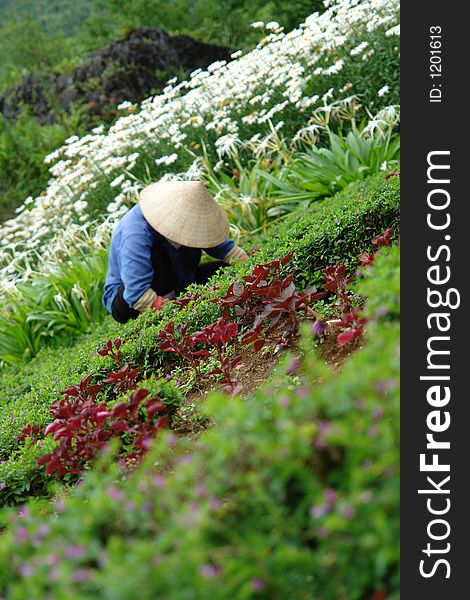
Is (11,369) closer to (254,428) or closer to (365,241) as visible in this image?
(365,241)

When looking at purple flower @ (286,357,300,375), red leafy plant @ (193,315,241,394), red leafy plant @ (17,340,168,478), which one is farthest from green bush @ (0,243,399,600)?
red leafy plant @ (193,315,241,394)

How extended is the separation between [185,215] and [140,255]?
401 mm

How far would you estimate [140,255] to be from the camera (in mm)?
4301

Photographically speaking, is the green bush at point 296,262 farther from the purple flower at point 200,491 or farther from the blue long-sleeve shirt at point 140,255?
the purple flower at point 200,491

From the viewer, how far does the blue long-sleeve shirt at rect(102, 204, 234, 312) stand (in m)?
4.31

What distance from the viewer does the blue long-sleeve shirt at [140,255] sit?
14.1 feet

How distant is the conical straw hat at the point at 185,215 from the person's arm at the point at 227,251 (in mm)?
447

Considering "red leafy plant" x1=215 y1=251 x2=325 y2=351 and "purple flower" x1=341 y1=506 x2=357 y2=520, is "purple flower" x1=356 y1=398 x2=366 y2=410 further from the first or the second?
"red leafy plant" x1=215 y1=251 x2=325 y2=351

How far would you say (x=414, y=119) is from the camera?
1.85 meters

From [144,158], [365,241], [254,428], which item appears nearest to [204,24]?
[144,158]

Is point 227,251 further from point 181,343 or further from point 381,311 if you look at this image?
point 381,311

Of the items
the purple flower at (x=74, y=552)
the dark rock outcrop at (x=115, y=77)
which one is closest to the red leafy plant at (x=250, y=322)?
the purple flower at (x=74, y=552)

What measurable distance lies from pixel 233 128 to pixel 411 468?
582 centimetres

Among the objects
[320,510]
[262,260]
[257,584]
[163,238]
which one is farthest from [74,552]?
[163,238]
